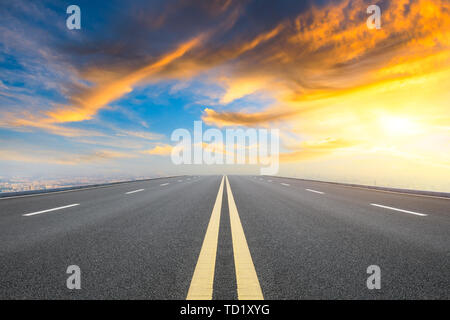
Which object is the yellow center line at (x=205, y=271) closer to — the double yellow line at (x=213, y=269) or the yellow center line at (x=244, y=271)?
the double yellow line at (x=213, y=269)

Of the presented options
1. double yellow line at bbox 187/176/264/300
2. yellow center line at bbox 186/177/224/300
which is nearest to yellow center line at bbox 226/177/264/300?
double yellow line at bbox 187/176/264/300

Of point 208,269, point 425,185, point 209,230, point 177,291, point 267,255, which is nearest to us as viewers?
point 177,291

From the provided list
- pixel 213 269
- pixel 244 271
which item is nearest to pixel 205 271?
pixel 213 269

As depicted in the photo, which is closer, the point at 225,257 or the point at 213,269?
the point at 213,269

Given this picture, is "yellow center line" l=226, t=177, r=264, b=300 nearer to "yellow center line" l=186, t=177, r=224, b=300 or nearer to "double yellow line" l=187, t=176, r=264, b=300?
"double yellow line" l=187, t=176, r=264, b=300

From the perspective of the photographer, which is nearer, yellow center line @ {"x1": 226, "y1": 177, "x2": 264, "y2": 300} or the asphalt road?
yellow center line @ {"x1": 226, "y1": 177, "x2": 264, "y2": 300}

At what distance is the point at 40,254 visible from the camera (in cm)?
315

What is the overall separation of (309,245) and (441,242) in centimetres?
222

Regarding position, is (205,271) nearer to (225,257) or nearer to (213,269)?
(213,269)

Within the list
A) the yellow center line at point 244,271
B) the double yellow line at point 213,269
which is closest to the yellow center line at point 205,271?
the double yellow line at point 213,269
